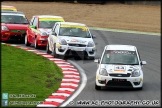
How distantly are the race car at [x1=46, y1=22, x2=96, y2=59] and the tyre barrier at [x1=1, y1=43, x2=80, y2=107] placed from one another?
424mm

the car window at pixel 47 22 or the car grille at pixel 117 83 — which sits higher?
the car window at pixel 47 22

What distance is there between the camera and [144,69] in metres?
23.3

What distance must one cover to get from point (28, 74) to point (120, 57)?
3.02m

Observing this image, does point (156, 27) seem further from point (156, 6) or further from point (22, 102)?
point (22, 102)

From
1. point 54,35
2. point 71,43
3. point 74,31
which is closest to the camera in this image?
point 71,43

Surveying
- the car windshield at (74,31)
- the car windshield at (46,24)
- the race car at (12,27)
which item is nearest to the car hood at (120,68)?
the car windshield at (74,31)

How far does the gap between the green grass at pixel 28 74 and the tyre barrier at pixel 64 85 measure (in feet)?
0.55

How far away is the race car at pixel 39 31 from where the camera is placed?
92.1 feet

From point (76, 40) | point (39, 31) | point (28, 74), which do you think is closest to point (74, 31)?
point (76, 40)

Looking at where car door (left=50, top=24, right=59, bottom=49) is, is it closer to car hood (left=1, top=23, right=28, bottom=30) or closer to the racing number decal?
car hood (left=1, top=23, right=28, bottom=30)

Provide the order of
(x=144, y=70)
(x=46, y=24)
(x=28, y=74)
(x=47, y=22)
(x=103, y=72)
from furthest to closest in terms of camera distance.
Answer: (x=47, y=22) → (x=46, y=24) → (x=144, y=70) → (x=28, y=74) → (x=103, y=72)

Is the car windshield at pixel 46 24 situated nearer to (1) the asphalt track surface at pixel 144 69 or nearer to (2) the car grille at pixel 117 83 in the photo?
(1) the asphalt track surface at pixel 144 69

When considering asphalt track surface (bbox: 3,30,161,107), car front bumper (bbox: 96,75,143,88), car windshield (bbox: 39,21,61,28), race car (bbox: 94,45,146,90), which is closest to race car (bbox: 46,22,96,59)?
asphalt track surface (bbox: 3,30,161,107)

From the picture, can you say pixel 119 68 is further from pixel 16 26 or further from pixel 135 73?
pixel 16 26
